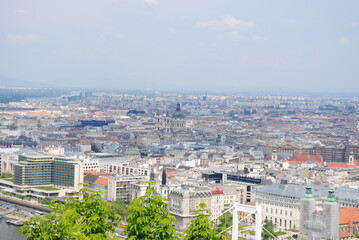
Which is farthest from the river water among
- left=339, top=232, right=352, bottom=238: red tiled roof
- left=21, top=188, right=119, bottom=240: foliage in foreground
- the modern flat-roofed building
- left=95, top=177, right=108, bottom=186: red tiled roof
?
left=21, top=188, right=119, bottom=240: foliage in foreground

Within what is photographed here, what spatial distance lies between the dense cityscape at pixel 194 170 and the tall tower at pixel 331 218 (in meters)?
0.03

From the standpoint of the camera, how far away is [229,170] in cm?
4088

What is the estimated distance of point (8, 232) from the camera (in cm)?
2772

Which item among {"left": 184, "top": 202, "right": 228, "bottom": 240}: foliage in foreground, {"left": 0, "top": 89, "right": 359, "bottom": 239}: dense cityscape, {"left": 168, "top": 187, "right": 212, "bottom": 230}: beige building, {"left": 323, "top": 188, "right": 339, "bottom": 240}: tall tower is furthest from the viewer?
{"left": 0, "top": 89, "right": 359, "bottom": 239}: dense cityscape

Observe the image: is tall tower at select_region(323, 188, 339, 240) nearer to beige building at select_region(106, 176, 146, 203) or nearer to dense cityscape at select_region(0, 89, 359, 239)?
dense cityscape at select_region(0, 89, 359, 239)

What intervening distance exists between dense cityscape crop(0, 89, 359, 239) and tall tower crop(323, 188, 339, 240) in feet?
0.11

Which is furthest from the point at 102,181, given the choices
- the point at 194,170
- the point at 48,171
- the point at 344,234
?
the point at 344,234

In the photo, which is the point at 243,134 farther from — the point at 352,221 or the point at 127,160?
the point at 352,221

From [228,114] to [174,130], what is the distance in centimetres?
4016

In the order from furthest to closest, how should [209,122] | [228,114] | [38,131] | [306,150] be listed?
1. [228,114]
2. [209,122]
3. [38,131]
4. [306,150]

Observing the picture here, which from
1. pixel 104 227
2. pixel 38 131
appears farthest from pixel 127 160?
pixel 104 227

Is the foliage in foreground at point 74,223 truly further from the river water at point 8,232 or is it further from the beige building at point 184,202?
the beige building at point 184,202

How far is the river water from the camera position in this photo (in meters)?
26.5

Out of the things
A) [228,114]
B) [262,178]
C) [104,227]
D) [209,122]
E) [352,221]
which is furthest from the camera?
[228,114]
